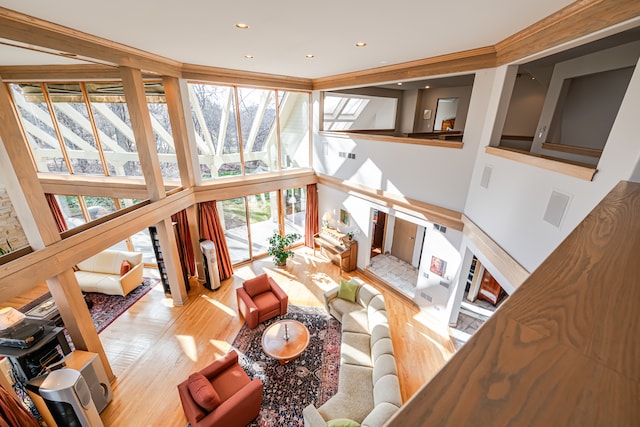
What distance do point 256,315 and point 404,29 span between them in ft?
17.4

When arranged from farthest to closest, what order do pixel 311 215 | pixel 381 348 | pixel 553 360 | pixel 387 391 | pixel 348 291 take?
pixel 311 215 → pixel 348 291 → pixel 381 348 → pixel 387 391 → pixel 553 360

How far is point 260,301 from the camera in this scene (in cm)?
551

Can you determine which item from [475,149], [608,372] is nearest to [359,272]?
[475,149]

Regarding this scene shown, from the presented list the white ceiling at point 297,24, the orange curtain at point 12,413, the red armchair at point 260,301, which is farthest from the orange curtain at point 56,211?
the red armchair at point 260,301

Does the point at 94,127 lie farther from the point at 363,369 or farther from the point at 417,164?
the point at 363,369

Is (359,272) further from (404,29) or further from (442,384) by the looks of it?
(442,384)

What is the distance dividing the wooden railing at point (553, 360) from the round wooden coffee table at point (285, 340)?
4409 mm

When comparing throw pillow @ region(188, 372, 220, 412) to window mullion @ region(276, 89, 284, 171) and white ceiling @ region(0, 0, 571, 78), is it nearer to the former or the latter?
white ceiling @ region(0, 0, 571, 78)

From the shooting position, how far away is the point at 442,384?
42cm

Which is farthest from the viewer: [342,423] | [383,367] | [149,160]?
[149,160]

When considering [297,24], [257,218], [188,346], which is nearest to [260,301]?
[188,346]

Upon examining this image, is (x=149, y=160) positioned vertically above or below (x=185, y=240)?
above

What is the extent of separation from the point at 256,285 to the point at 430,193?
421 centimetres

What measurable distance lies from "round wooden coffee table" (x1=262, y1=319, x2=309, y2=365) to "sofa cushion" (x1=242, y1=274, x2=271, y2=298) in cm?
96
